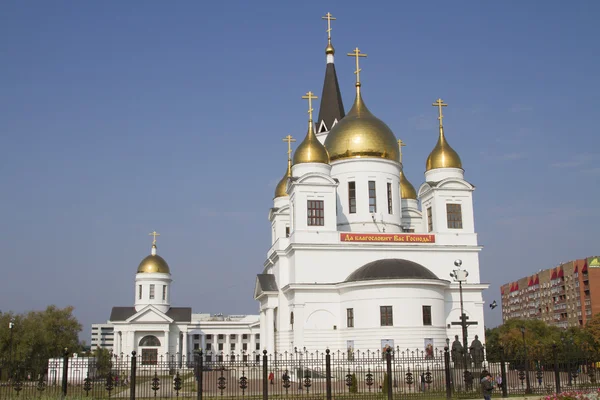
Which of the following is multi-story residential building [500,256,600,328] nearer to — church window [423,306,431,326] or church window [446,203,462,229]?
church window [446,203,462,229]

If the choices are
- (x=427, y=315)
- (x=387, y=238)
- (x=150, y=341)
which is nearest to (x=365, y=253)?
(x=387, y=238)

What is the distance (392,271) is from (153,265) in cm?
3059

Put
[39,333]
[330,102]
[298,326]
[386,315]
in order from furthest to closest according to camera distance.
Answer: [330,102] → [39,333] → [298,326] → [386,315]

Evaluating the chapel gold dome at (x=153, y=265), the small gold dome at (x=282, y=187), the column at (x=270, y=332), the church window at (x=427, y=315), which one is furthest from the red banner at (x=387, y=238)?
the chapel gold dome at (x=153, y=265)

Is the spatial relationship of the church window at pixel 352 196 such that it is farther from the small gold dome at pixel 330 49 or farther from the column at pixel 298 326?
the small gold dome at pixel 330 49

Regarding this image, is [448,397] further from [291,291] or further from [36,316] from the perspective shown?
[36,316]

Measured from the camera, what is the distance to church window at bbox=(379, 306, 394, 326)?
99.8ft

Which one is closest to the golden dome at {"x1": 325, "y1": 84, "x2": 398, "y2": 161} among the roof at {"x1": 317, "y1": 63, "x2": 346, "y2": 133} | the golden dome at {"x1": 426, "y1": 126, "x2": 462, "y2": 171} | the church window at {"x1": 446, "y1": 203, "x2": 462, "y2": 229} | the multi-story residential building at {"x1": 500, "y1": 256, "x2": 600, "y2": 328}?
the golden dome at {"x1": 426, "y1": 126, "x2": 462, "y2": 171}

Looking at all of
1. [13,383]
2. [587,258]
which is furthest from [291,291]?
[587,258]

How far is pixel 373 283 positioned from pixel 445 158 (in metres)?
10.0

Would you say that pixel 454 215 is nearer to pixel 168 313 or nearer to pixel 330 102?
pixel 330 102

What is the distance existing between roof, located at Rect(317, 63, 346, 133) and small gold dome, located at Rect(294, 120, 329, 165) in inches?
359

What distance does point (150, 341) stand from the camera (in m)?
53.2

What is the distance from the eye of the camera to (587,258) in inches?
2697
